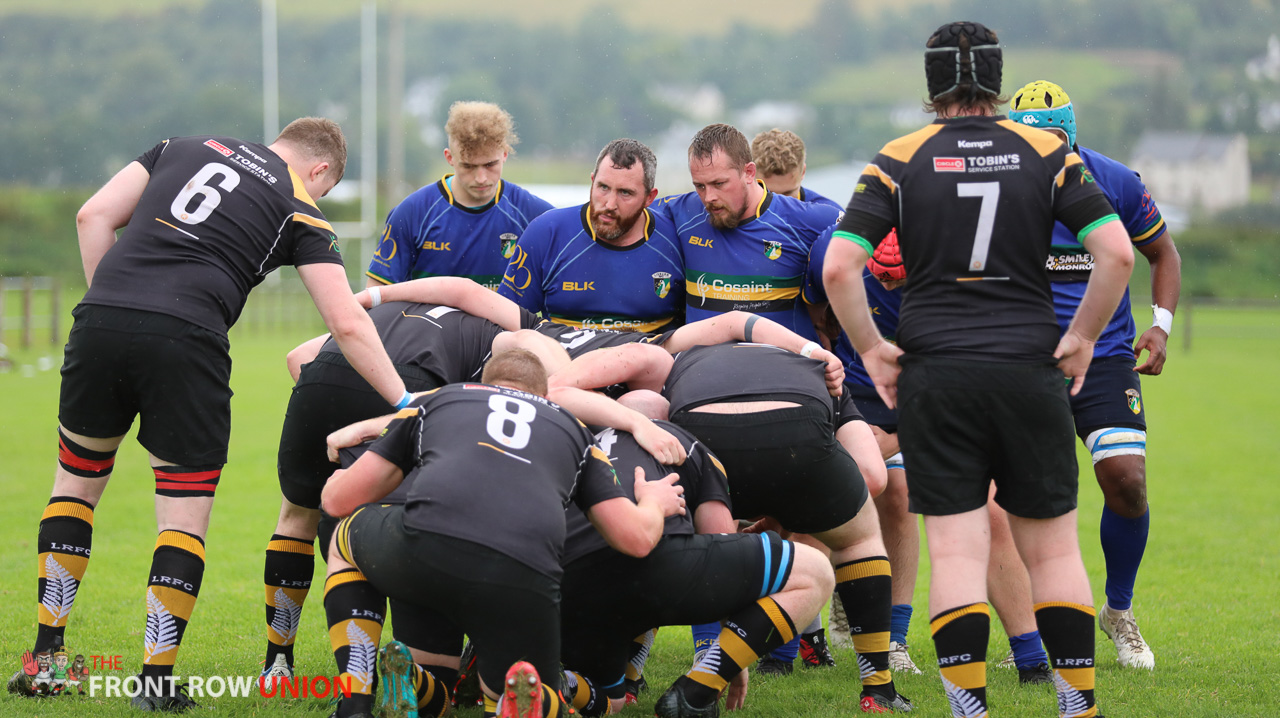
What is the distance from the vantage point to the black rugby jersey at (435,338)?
14.7 feet

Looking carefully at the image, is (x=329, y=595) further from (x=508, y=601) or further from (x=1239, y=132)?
(x=1239, y=132)

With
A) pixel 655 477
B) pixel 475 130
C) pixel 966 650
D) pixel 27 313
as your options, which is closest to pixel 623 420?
pixel 655 477

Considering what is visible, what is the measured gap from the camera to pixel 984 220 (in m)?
3.41

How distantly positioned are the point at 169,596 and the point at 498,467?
1619mm

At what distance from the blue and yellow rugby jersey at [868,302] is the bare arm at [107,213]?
9.89 feet

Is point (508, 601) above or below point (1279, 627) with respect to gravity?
above

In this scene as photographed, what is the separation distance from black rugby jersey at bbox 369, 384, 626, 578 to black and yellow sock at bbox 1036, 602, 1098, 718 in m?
1.47

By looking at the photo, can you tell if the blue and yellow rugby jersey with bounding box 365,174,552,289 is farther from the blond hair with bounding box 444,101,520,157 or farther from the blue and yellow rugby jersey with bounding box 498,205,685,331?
the blue and yellow rugby jersey with bounding box 498,205,685,331

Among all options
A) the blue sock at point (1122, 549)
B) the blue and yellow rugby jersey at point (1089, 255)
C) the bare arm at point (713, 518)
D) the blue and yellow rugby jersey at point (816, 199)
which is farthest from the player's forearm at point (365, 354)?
the blue sock at point (1122, 549)

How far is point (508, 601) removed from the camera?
3.23 m

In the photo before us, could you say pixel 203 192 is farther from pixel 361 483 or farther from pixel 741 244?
pixel 741 244

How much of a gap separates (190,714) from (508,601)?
155 centimetres

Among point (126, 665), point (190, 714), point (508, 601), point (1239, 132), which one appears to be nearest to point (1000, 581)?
point (508, 601)

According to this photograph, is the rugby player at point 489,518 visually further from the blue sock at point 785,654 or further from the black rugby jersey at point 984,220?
the blue sock at point 785,654
